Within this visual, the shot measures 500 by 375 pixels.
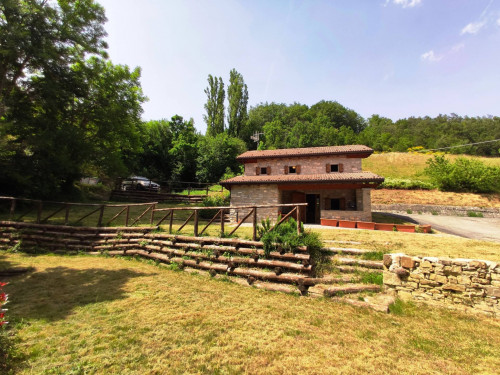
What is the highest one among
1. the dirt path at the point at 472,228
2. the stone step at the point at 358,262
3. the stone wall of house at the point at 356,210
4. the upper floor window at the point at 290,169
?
the upper floor window at the point at 290,169

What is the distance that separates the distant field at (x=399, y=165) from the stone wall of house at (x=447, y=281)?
98.2 ft

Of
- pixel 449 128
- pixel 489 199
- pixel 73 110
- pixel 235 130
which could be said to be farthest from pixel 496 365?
pixel 449 128

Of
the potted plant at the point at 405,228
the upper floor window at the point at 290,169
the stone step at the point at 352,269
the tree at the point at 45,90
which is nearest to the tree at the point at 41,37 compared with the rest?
the tree at the point at 45,90

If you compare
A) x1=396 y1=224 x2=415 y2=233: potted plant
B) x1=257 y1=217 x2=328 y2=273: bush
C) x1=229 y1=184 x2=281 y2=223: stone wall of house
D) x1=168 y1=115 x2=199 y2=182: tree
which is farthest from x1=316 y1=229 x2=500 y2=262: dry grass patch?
x1=168 y1=115 x2=199 y2=182: tree

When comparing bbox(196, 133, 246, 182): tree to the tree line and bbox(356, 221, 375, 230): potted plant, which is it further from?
bbox(356, 221, 375, 230): potted plant

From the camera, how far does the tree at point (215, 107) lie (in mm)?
38438

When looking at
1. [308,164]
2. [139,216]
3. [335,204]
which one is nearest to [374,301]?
[139,216]

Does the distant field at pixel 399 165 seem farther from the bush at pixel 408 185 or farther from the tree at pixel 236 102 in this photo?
the tree at pixel 236 102

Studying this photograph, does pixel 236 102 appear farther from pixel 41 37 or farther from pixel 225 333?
pixel 225 333

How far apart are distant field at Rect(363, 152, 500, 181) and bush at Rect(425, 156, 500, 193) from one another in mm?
5152

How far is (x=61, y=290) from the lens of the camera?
5906 mm

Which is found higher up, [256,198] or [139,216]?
[256,198]

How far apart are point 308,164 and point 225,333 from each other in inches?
657

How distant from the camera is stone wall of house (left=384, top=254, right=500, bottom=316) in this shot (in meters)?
Answer: 5.15
